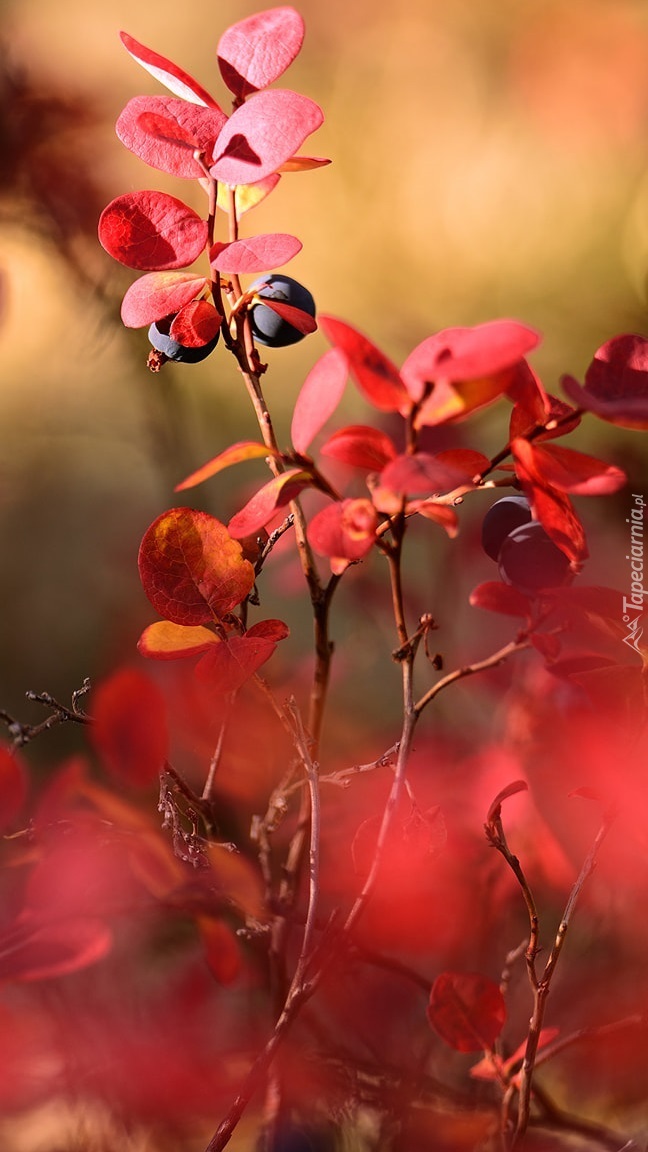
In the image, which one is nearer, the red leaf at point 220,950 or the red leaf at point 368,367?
the red leaf at point 368,367

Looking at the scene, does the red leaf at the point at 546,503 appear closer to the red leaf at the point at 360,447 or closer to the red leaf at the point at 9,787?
the red leaf at the point at 360,447

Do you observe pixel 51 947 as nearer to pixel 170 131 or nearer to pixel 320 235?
pixel 170 131

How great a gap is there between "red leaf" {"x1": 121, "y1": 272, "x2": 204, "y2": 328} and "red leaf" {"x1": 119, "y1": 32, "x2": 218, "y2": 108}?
54 millimetres

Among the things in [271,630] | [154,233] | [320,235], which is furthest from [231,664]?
[320,235]

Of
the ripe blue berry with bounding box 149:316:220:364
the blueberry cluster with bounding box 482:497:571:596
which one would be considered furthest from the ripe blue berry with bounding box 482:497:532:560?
the ripe blue berry with bounding box 149:316:220:364

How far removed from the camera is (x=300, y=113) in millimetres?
256

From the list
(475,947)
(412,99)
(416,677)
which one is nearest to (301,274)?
(412,99)

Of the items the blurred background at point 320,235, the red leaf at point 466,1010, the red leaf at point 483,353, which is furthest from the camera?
the blurred background at point 320,235

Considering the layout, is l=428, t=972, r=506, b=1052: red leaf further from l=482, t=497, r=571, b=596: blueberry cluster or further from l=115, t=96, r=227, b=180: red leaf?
l=115, t=96, r=227, b=180: red leaf

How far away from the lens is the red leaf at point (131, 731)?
1.02 ft

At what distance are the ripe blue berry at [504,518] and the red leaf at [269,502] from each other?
88 mm

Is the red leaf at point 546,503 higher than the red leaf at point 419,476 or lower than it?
lower

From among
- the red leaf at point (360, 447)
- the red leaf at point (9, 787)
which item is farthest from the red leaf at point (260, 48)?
the red leaf at point (9, 787)

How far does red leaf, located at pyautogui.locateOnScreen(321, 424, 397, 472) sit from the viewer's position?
25cm
